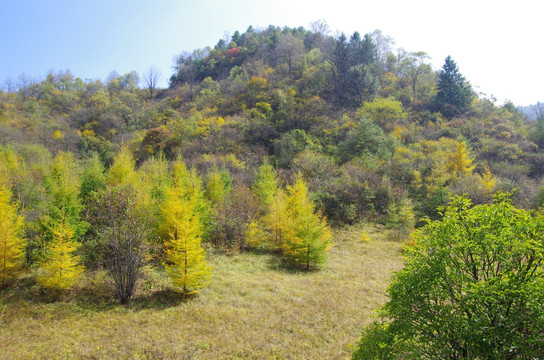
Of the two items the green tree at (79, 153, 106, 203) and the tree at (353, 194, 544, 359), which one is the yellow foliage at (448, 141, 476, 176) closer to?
the tree at (353, 194, 544, 359)

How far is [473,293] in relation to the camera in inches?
176

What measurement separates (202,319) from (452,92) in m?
48.7

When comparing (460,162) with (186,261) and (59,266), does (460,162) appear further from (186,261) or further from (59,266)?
(59,266)

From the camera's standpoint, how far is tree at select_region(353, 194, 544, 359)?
4.11m

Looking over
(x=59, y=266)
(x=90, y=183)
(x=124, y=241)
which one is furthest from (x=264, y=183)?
(x=59, y=266)

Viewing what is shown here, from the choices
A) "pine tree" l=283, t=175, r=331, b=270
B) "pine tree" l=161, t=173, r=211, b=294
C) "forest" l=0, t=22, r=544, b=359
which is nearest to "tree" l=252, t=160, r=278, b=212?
"forest" l=0, t=22, r=544, b=359

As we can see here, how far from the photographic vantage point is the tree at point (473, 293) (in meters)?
4.11

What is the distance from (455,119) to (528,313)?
44565 millimetres

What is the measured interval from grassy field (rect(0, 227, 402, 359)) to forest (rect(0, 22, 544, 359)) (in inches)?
6.0

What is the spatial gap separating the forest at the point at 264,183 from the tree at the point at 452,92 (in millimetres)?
216

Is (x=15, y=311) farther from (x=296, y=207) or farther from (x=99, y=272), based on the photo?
(x=296, y=207)

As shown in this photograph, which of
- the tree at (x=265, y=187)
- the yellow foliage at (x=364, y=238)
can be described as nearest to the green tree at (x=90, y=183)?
the tree at (x=265, y=187)

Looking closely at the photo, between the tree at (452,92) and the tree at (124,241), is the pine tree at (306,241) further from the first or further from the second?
the tree at (452,92)

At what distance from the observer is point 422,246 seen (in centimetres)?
575
